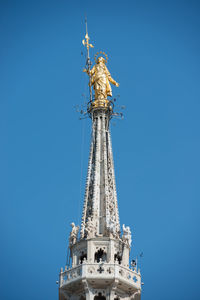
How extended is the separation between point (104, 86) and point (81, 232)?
49.9 ft

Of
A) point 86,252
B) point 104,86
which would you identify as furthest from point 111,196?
point 104,86

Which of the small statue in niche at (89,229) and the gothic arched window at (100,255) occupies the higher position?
the small statue in niche at (89,229)

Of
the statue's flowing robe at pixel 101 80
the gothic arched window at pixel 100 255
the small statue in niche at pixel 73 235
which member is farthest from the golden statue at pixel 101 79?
the gothic arched window at pixel 100 255

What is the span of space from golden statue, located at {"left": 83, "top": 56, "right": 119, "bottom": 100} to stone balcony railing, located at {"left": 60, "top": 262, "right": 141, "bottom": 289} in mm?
17840

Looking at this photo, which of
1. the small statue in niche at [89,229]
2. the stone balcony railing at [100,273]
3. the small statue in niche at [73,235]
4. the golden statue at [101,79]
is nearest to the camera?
the stone balcony railing at [100,273]

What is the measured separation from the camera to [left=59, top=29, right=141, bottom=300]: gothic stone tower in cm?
5578

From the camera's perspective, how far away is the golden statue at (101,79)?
228ft

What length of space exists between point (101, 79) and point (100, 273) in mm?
20339

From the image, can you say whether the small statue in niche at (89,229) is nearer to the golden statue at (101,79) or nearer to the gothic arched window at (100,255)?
the gothic arched window at (100,255)

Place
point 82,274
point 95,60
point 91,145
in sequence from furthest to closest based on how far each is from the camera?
point 95,60 < point 91,145 < point 82,274

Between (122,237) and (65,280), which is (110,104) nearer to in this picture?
(122,237)

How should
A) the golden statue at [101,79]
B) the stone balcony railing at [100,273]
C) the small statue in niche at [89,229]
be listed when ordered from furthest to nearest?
the golden statue at [101,79], the small statue in niche at [89,229], the stone balcony railing at [100,273]

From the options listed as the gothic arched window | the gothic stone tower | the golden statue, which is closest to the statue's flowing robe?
the golden statue

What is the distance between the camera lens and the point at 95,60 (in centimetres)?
7206
